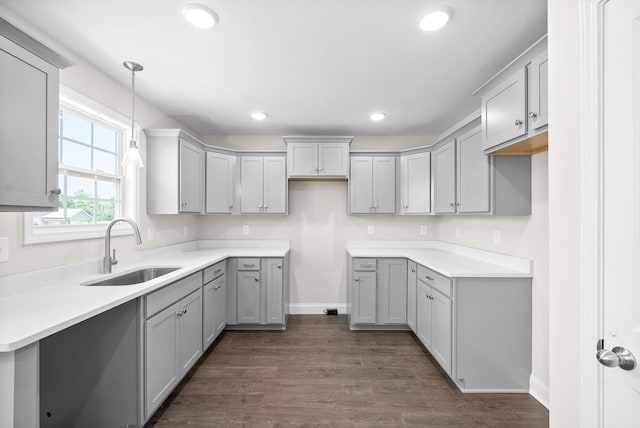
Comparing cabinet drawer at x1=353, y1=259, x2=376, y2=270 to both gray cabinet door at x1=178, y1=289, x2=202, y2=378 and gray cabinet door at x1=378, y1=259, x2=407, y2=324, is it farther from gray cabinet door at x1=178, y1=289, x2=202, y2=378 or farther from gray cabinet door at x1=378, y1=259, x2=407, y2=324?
gray cabinet door at x1=178, y1=289, x2=202, y2=378

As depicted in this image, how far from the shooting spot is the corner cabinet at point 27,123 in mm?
1156

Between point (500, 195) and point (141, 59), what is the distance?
2.93m

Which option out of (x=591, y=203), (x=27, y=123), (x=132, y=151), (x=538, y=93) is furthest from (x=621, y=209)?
(x=132, y=151)

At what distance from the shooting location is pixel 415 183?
3455mm

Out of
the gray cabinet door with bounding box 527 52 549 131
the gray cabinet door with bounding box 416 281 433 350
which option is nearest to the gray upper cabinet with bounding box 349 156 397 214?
the gray cabinet door with bounding box 416 281 433 350

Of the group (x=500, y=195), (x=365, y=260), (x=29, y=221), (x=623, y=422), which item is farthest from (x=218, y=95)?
(x=623, y=422)

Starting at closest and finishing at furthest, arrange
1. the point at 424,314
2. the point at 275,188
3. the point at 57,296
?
the point at 57,296
the point at 424,314
the point at 275,188

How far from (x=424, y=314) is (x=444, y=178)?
1418mm

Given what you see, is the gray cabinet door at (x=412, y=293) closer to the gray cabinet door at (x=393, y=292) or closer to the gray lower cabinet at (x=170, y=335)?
the gray cabinet door at (x=393, y=292)

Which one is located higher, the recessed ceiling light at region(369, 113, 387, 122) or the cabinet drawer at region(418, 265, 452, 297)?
the recessed ceiling light at region(369, 113, 387, 122)

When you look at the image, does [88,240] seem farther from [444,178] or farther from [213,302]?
[444,178]

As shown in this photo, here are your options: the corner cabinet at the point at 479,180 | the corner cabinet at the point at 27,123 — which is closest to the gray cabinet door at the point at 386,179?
the corner cabinet at the point at 479,180

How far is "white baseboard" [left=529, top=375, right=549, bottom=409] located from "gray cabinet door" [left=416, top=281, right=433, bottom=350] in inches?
30.4

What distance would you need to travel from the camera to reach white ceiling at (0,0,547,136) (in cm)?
156
